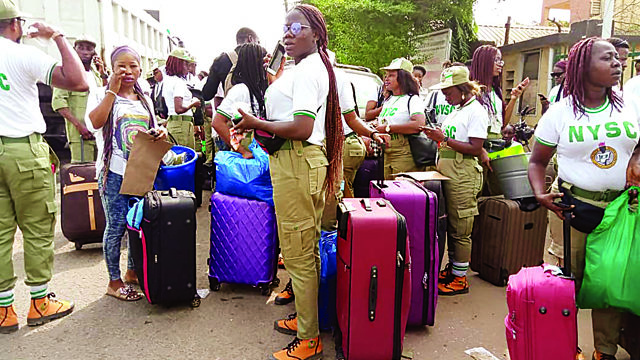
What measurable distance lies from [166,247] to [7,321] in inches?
44.6

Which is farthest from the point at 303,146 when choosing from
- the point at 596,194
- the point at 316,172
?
the point at 596,194

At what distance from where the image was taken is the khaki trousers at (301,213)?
2742 mm

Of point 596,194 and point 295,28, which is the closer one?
point 596,194

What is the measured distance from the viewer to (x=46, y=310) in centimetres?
338

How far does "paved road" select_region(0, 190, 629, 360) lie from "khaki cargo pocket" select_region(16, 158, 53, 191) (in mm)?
980

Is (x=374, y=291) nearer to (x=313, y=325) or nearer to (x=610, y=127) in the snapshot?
(x=313, y=325)

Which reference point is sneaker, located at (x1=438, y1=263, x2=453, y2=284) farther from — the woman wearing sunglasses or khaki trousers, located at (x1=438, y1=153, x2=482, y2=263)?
the woman wearing sunglasses

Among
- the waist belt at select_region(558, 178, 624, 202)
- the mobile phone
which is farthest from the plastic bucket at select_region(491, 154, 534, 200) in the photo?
the mobile phone

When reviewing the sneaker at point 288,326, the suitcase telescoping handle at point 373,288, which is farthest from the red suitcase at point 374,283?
the sneaker at point 288,326

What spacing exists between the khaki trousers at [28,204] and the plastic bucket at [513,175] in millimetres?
3485

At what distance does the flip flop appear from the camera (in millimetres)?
3700

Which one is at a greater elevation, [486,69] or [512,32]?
[512,32]

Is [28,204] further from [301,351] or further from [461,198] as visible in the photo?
[461,198]

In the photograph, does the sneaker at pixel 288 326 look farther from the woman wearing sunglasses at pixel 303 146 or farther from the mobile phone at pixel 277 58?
the mobile phone at pixel 277 58
